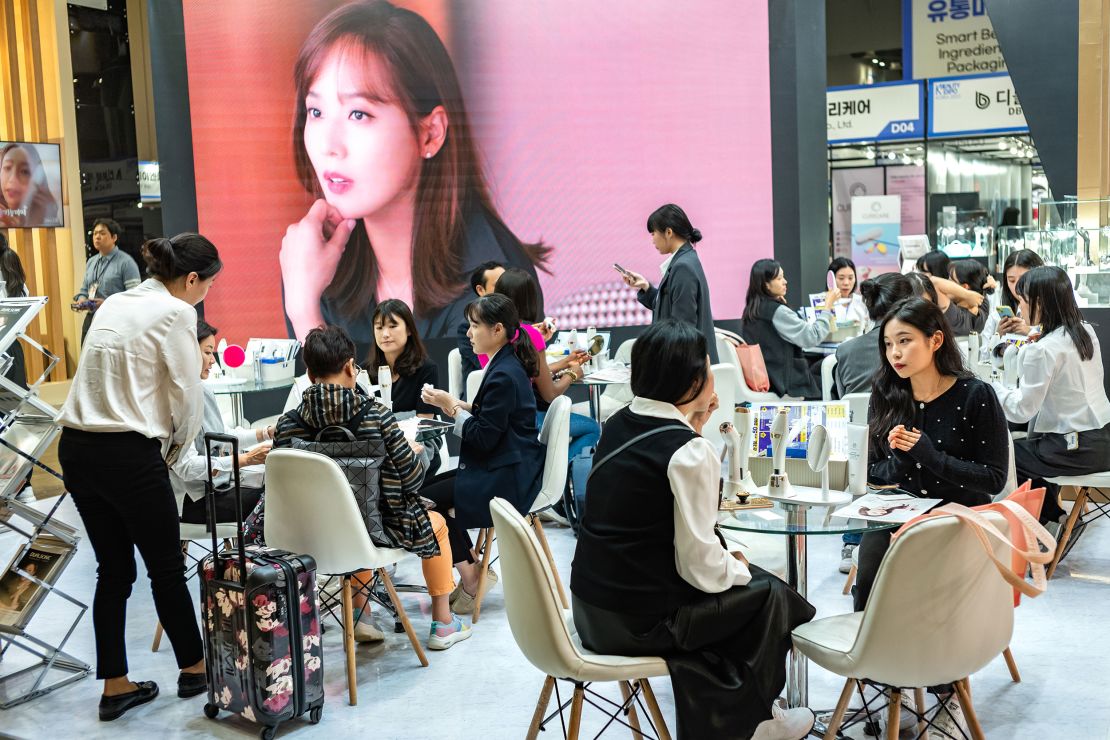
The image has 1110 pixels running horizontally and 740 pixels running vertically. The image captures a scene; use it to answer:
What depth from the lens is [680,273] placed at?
5.68 m

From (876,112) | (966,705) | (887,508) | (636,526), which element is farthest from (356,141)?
(876,112)

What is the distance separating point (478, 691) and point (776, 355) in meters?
4.04

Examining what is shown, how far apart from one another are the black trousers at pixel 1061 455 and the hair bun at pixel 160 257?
344 cm

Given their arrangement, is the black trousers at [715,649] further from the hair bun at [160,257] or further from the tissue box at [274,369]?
the tissue box at [274,369]

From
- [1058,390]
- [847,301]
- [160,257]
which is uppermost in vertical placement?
[160,257]

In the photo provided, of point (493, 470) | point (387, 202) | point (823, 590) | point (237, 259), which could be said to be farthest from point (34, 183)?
point (823, 590)

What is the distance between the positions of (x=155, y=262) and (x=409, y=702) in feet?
5.56

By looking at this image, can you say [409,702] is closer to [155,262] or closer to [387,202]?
[155,262]

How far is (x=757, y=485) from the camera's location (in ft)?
10.7

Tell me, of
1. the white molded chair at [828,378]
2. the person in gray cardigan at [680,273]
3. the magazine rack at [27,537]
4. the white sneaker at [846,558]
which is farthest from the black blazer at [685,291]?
the magazine rack at [27,537]

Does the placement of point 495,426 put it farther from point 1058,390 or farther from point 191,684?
point 1058,390

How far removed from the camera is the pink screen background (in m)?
7.81

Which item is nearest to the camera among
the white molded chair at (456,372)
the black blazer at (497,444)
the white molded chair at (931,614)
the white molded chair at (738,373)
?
the white molded chair at (931,614)

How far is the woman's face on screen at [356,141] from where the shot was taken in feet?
26.0
